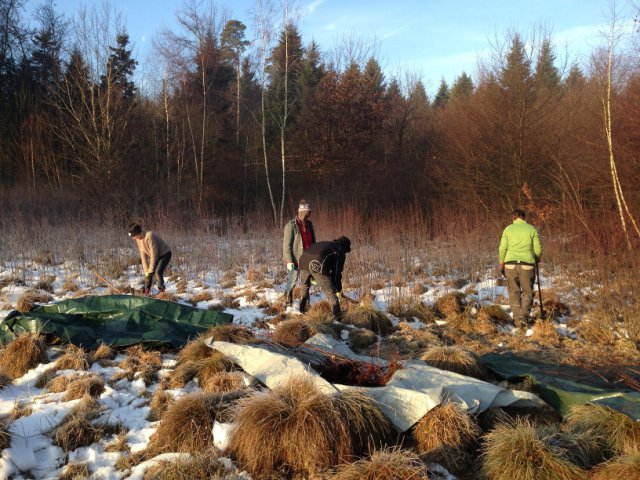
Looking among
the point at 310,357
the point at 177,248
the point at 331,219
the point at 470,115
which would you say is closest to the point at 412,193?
the point at 470,115

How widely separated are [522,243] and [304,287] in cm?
302

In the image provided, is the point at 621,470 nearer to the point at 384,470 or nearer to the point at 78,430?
the point at 384,470

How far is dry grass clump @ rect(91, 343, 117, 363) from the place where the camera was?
15.1 ft

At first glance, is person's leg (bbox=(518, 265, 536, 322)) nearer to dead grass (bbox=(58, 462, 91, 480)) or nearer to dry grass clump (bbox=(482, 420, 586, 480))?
dry grass clump (bbox=(482, 420, 586, 480))

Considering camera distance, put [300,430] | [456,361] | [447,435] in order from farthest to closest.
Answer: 1. [456,361]
2. [447,435]
3. [300,430]

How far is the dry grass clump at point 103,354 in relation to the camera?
15.1ft

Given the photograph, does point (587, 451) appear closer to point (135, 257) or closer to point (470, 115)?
point (135, 257)

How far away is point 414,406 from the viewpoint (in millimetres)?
3211

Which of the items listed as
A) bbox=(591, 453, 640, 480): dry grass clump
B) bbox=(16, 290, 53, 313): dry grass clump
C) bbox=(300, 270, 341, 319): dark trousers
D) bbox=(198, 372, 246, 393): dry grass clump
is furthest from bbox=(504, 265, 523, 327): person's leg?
bbox=(16, 290, 53, 313): dry grass clump

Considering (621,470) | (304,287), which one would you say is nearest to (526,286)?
(304,287)

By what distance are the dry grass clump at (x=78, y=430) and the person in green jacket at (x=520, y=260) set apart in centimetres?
530

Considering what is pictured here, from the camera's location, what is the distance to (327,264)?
597 centimetres

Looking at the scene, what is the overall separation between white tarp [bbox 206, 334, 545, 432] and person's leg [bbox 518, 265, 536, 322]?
2995mm

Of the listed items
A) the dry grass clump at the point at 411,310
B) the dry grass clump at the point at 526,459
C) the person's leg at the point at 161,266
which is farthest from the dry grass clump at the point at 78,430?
the dry grass clump at the point at 411,310
